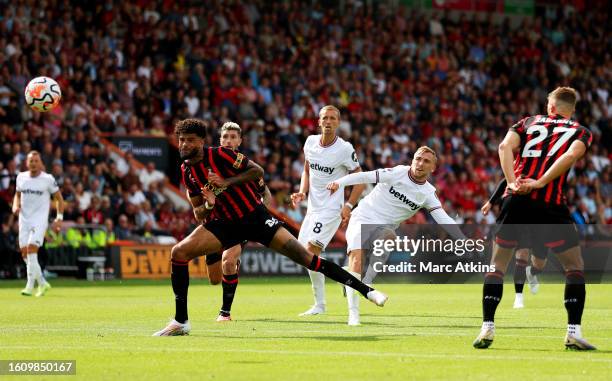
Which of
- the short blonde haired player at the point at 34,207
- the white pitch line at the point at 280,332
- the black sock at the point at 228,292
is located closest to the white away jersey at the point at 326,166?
the black sock at the point at 228,292

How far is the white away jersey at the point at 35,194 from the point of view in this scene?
20141 millimetres

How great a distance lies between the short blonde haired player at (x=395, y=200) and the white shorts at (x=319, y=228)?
355 millimetres

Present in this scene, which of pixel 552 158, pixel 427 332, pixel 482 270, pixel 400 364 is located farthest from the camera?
pixel 482 270

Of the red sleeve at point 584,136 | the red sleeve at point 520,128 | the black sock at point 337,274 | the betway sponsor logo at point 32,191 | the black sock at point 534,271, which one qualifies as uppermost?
the red sleeve at point 520,128

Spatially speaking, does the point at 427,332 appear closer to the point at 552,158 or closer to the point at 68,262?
the point at 552,158

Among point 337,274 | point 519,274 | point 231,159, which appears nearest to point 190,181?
point 231,159

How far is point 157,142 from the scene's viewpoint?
29.3m

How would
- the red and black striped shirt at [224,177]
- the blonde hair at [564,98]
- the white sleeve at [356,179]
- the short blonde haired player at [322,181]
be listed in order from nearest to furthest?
the blonde hair at [564,98] < the red and black striped shirt at [224,177] < the white sleeve at [356,179] < the short blonde haired player at [322,181]

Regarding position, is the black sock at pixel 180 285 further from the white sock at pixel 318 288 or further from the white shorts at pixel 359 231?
the white sock at pixel 318 288

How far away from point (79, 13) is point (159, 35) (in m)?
2.39

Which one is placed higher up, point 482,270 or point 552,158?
point 552,158

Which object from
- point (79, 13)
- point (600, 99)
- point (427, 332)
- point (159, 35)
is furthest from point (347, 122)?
point (427, 332)

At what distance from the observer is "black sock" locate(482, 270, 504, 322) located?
33.3ft

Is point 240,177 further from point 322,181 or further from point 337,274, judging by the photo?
point 322,181
